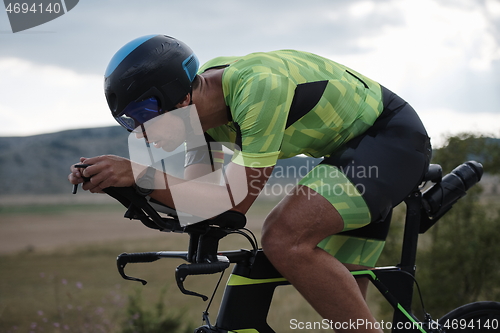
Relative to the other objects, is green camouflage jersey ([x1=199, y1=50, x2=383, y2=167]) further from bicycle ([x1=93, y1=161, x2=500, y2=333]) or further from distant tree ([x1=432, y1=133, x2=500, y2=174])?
distant tree ([x1=432, y1=133, x2=500, y2=174])

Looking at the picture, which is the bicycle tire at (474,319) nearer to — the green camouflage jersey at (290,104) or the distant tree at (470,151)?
the green camouflage jersey at (290,104)

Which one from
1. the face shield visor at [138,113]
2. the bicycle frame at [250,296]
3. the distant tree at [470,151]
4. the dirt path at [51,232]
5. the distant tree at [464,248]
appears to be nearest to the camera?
the face shield visor at [138,113]

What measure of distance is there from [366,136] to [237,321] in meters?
0.94

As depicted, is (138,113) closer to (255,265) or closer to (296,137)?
(296,137)

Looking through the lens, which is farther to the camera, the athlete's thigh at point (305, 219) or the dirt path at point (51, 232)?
the dirt path at point (51, 232)

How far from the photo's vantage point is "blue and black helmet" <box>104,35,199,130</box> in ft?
5.14

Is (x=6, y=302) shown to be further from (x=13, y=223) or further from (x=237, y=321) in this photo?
(x=13, y=223)

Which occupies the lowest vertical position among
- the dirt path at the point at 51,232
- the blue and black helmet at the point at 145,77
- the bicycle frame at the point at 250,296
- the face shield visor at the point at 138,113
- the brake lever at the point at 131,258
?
the dirt path at the point at 51,232

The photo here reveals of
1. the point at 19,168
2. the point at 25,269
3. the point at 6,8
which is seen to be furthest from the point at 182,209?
the point at 19,168

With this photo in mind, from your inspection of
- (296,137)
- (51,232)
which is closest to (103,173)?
(296,137)

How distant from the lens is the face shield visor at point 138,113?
5.25 feet

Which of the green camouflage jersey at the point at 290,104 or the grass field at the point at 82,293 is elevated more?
→ the green camouflage jersey at the point at 290,104

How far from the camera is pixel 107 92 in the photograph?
1611mm

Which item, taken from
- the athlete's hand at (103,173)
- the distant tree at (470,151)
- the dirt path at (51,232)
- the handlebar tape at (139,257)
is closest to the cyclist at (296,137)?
the athlete's hand at (103,173)
